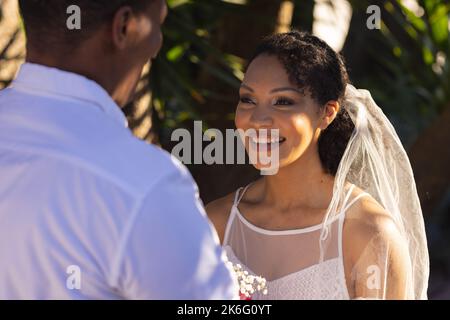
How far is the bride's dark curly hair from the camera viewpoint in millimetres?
2805

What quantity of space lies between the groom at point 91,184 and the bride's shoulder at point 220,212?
1.55 meters

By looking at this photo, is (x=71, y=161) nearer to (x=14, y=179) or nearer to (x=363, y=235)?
(x=14, y=179)

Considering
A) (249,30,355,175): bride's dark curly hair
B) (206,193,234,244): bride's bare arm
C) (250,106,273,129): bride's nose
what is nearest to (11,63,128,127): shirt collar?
(250,106,273,129): bride's nose

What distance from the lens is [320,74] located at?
9.26ft

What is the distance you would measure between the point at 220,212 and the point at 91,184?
5.61 feet

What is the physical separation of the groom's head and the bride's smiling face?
1.29m

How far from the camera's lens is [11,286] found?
4.67 feet

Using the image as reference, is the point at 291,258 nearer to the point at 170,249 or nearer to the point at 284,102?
the point at 284,102

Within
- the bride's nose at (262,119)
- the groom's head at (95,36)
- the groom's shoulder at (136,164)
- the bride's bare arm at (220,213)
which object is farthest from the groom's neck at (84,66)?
the bride's bare arm at (220,213)

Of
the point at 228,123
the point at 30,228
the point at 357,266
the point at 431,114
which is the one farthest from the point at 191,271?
the point at 431,114

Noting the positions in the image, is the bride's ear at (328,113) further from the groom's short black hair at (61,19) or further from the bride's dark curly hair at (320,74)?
the groom's short black hair at (61,19)

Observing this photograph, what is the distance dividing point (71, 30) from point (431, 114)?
4642 millimetres

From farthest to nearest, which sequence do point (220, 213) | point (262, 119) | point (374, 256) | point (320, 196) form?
point (220, 213), point (320, 196), point (262, 119), point (374, 256)

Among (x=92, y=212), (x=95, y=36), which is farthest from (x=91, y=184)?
(x=95, y=36)
